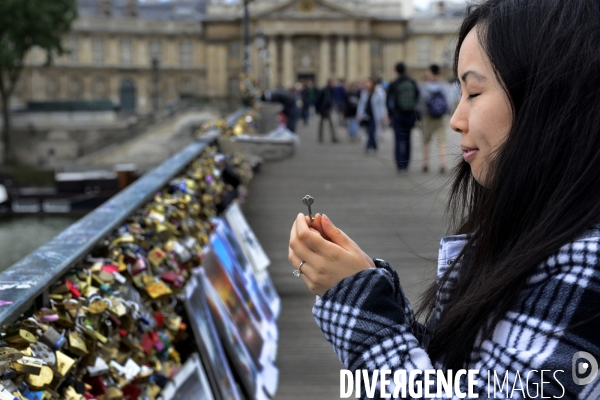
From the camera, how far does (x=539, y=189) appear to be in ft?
4.15

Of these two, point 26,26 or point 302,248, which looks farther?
point 26,26

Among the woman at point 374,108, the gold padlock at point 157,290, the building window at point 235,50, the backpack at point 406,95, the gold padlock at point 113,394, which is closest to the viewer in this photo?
the gold padlock at point 113,394

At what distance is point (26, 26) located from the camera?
47.3 meters

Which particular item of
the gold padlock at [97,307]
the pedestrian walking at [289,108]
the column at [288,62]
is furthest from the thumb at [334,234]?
the column at [288,62]

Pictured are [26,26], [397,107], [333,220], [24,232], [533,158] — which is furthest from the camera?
[26,26]

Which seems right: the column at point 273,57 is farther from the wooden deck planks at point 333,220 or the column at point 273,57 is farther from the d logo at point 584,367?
the d logo at point 584,367

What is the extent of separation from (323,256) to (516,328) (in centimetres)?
34

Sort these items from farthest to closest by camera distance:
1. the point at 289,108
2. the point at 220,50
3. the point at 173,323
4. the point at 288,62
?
the point at 220,50
the point at 288,62
the point at 289,108
the point at 173,323

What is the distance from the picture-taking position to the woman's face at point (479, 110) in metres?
1.33

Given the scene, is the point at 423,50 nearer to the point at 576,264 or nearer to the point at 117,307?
the point at 117,307

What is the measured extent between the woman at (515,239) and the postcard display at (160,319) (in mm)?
856

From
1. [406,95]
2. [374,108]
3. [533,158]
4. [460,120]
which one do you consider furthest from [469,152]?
[374,108]

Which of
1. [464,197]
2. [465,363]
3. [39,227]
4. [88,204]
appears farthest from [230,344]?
[88,204]

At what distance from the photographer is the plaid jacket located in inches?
43.5
